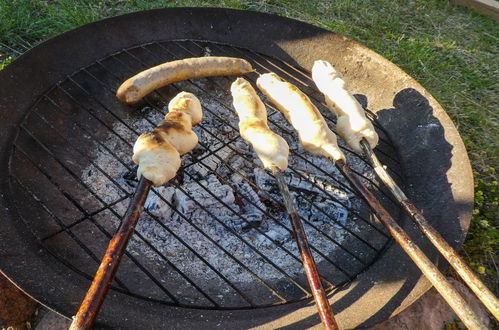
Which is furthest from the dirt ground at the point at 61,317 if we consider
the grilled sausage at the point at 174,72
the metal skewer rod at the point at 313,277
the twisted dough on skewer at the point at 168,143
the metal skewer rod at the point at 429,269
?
the grilled sausage at the point at 174,72

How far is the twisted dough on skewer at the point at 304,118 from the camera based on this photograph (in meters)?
2.48

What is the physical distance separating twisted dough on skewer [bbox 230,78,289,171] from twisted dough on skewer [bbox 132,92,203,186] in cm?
29

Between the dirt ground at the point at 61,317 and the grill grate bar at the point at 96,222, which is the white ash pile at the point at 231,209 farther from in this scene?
the dirt ground at the point at 61,317

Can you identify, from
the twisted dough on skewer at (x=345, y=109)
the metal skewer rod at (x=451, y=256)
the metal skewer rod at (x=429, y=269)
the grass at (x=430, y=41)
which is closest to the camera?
the metal skewer rod at (x=429, y=269)

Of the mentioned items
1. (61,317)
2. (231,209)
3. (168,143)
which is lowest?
(61,317)

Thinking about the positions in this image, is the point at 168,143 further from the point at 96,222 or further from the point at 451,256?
the point at 451,256

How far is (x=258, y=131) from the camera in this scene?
8.08 ft

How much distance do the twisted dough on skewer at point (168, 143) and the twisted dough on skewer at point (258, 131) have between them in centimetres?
29

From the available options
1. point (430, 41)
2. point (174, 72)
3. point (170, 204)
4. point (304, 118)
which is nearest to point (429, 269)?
point (304, 118)

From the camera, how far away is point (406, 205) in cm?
212

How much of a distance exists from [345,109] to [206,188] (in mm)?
1054

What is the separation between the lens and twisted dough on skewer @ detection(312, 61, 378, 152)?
103 inches

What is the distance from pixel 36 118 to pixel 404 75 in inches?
103

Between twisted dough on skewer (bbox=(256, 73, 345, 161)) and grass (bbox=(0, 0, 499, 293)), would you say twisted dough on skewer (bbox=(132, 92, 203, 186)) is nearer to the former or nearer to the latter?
twisted dough on skewer (bbox=(256, 73, 345, 161))
